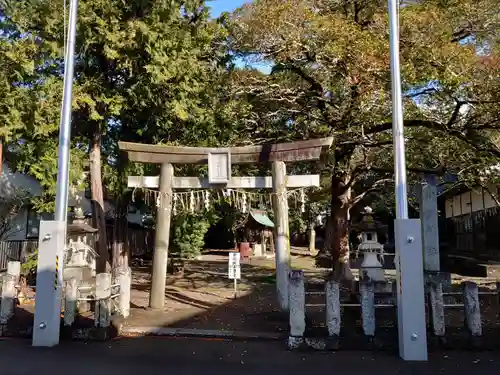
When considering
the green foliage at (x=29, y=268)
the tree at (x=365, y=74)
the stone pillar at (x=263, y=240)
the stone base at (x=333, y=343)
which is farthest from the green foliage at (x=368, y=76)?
the stone pillar at (x=263, y=240)

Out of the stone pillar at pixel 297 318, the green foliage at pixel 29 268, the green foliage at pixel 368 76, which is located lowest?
the stone pillar at pixel 297 318

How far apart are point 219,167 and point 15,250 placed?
935 cm

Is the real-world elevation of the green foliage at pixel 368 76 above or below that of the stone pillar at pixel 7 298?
above

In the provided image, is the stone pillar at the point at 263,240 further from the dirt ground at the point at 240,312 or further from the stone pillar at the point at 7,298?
the stone pillar at the point at 7,298

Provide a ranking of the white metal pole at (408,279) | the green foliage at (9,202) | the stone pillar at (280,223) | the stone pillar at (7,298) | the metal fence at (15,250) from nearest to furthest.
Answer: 1. the white metal pole at (408,279)
2. the stone pillar at (7,298)
3. the stone pillar at (280,223)
4. the metal fence at (15,250)
5. the green foliage at (9,202)

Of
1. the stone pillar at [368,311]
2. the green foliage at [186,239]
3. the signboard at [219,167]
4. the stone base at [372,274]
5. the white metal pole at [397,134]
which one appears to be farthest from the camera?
the green foliage at [186,239]

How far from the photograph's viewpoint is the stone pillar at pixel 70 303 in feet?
29.5

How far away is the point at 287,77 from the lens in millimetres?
14727

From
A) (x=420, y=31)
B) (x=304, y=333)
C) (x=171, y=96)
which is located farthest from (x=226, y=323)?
(x=420, y=31)

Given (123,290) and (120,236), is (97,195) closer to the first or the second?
(120,236)

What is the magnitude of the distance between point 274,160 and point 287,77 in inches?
156

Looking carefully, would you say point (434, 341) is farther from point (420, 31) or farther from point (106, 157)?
point (106, 157)

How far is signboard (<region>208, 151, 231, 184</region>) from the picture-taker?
11.8 m

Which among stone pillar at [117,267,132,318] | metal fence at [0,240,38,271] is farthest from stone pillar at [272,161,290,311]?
metal fence at [0,240,38,271]
